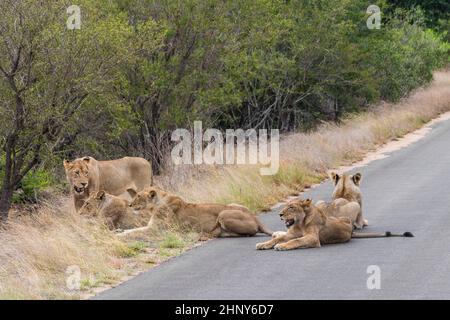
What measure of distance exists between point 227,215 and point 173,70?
946cm

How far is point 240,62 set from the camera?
24672 millimetres

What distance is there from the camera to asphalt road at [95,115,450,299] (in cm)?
1088

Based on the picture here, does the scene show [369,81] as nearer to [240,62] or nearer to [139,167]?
[240,62]

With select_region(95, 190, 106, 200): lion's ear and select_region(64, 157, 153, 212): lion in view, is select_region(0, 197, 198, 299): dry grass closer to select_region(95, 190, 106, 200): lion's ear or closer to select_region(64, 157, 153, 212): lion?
select_region(95, 190, 106, 200): lion's ear

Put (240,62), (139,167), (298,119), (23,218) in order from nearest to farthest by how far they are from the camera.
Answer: (23,218), (139,167), (240,62), (298,119)

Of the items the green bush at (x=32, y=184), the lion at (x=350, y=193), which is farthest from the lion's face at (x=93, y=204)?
the green bush at (x=32, y=184)

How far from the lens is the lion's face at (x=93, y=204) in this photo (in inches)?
608

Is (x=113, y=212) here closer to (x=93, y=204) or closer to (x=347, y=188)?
(x=93, y=204)

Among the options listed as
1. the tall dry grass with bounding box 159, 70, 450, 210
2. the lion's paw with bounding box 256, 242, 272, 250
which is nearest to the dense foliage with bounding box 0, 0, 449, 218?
the tall dry grass with bounding box 159, 70, 450, 210

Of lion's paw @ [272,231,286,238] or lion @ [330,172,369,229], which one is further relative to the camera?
lion @ [330,172,369,229]

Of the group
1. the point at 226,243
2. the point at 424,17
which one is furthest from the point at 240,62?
the point at 424,17

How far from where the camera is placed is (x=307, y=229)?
13.6 meters

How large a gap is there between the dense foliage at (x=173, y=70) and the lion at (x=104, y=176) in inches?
45.3
